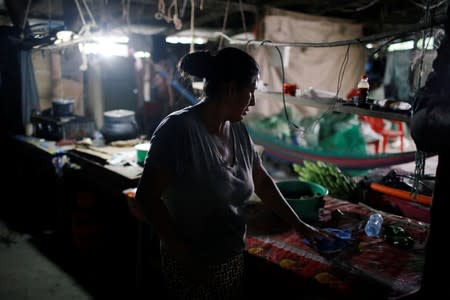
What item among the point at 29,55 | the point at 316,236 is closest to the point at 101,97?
the point at 29,55

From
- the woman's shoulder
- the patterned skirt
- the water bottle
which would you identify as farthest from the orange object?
the woman's shoulder

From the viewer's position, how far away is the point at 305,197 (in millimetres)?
2984

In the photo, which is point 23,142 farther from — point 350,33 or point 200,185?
point 350,33

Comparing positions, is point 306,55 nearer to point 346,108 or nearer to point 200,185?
point 346,108

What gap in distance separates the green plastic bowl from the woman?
30.7 inches

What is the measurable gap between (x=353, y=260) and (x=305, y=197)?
775mm

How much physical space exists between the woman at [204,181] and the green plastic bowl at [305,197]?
2.56 ft

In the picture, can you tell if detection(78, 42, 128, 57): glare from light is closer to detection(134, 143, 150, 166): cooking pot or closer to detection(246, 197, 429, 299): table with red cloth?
detection(134, 143, 150, 166): cooking pot

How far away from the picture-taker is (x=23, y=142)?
21.4 ft

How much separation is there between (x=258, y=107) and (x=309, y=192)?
5.23 meters

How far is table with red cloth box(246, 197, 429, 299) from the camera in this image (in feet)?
6.69

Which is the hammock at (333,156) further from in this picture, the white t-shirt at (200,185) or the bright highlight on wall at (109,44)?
the white t-shirt at (200,185)

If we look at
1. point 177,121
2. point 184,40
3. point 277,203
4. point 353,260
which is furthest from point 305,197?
point 184,40

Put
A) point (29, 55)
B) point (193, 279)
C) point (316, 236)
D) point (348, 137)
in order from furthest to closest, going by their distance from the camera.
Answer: point (348, 137)
point (29, 55)
point (316, 236)
point (193, 279)
